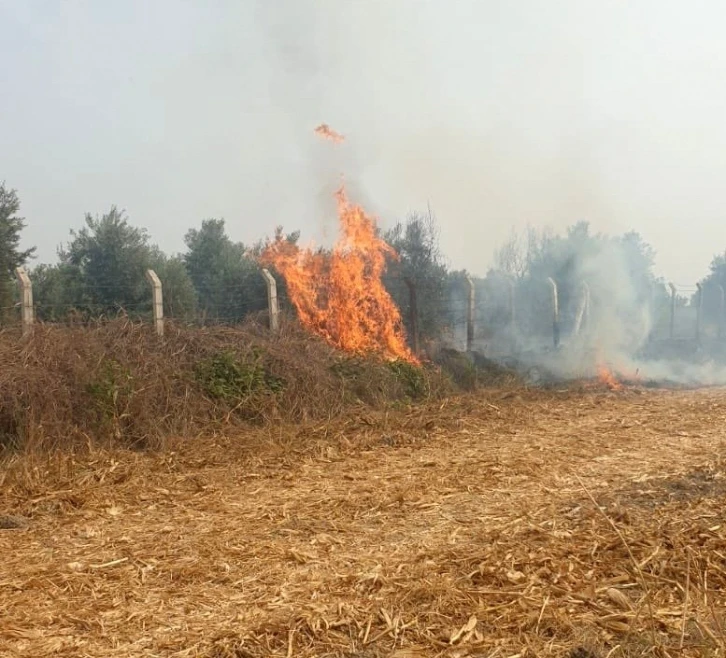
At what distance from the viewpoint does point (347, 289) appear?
1469 centimetres

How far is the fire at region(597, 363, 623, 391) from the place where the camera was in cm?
1540

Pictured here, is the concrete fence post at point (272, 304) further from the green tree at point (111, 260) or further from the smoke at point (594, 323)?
the smoke at point (594, 323)

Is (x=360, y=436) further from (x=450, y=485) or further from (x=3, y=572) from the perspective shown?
(x=3, y=572)

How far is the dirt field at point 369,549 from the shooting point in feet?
11.8

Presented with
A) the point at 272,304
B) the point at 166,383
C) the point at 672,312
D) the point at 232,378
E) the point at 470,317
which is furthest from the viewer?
the point at 672,312

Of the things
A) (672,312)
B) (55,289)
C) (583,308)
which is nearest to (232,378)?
(55,289)

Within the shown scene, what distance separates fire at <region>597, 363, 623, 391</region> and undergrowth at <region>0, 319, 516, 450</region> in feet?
15.0

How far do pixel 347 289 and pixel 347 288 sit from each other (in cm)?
2

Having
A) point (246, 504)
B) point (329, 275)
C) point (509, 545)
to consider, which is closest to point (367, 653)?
point (509, 545)

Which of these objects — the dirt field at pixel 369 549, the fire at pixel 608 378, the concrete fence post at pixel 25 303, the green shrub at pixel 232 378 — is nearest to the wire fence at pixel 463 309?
the concrete fence post at pixel 25 303

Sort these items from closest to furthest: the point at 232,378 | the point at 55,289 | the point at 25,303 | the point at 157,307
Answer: the point at 25,303
the point at 232,378
the point at 157,307
the point at 55,289

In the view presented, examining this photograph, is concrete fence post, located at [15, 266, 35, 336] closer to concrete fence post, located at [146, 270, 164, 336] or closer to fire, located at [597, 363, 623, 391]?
concrete fence post, located at [146, 270, 164, 336]

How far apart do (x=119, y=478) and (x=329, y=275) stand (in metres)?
8.01

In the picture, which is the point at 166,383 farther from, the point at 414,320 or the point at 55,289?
the point at 414,320
